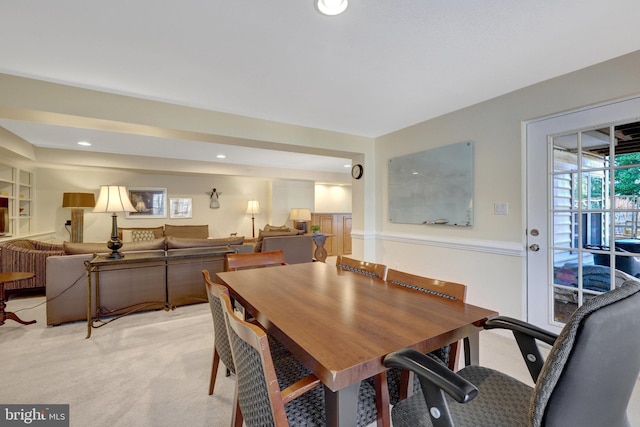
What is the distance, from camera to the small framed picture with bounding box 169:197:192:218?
611cm

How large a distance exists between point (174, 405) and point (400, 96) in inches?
112

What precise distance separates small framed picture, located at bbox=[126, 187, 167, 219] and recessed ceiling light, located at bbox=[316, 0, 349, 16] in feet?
18.7

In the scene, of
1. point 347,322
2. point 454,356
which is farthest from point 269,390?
point 454,356

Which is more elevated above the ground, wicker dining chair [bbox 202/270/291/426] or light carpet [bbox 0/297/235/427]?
wicker dining chair [bbox 202/270/291/426]

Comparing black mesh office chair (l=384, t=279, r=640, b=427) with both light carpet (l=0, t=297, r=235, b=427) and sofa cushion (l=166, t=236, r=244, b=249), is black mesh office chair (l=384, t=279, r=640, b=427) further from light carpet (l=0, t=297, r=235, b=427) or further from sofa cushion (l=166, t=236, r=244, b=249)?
sofa cushion (l=166, t=236, r=244, b=249)

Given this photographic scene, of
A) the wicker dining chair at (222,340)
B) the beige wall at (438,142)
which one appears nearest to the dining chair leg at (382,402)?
the wicker dining chair at (222,340)

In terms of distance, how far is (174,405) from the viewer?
166cm

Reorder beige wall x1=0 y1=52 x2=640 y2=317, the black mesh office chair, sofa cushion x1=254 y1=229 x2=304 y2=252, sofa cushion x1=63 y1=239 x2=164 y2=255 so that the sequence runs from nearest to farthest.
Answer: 1. the black mesh office chair
2. beige wall x1=0 y1=52 x2=640 y2=317
3. sofa cushion x1=63 y1=239 x2=164 y2=255
4. sofa cushion x1=254 y1=229 x2=304 y2=252

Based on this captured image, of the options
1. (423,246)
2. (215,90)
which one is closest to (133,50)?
(215,90)

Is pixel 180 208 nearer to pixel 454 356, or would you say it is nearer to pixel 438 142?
pixel 438 142

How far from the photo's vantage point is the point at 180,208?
6.18m

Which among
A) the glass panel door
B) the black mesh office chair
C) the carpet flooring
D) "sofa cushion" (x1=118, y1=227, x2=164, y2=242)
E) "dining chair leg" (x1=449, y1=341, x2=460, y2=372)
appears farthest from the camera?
"sofa cushion" (x1=118, y1=227, x2=164, y2=242)

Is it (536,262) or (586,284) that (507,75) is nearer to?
(536,262)

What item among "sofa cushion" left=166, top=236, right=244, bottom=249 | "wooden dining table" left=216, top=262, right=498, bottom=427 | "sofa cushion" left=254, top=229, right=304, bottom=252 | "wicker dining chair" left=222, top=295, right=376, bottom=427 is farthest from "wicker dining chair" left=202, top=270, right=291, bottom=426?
"sofa cushion" left=254, top=229, right=304, bottom=252
